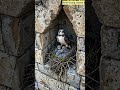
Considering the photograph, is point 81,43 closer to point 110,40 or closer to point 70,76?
point 70,76

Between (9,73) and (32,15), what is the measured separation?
0.78 m

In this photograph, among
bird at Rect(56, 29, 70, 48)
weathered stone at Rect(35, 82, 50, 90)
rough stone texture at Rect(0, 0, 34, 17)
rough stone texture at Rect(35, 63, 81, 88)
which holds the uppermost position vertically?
rough stone texture at Rect(0, 0, 34, 17)

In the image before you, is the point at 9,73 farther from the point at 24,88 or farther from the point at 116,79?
the point at 116,79

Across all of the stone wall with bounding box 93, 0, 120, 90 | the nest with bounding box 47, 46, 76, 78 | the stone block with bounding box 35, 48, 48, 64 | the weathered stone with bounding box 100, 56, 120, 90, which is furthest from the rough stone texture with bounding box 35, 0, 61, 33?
the weathered stone with bounding box 100, 56, 120, 90

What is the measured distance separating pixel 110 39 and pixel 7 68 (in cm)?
168

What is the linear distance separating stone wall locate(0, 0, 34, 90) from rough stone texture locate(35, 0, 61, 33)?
0.16 m

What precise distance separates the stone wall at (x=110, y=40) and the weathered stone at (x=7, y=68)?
1.42 metres

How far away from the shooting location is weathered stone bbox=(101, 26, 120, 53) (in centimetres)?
336

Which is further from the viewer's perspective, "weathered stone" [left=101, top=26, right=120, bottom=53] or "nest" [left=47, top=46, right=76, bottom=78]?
"nest" [left=47, top=46, right=76, bottom=78]

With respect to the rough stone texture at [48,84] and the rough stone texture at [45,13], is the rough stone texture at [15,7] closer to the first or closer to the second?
the rough stone texture at [45,13]

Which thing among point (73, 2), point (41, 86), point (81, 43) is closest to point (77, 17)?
point (73, 2)

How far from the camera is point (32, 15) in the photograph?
4.54 meters

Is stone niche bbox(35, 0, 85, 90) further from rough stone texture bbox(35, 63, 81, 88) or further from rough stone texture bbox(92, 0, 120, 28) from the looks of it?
rough stone texture bbox(92, 0, 120, 28)

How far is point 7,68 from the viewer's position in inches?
181
